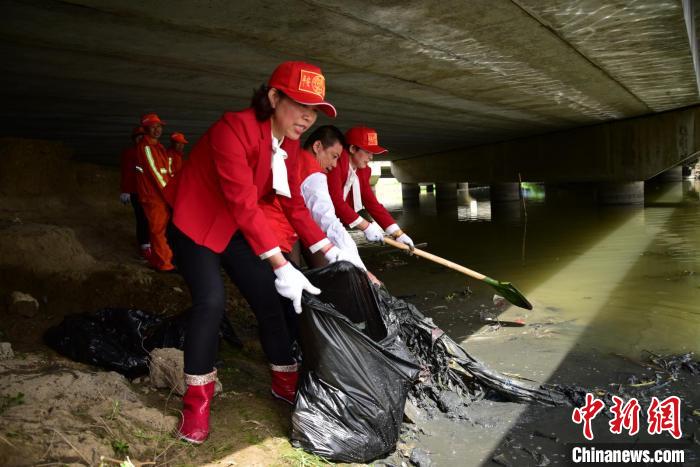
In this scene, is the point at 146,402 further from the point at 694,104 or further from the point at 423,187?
the point at 423,187

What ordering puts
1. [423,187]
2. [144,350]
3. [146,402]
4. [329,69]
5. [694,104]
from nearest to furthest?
[146,402]
[144,350]
[329,69]
[694,104]
[423,187]

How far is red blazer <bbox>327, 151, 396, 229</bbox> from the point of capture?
13.6 ft

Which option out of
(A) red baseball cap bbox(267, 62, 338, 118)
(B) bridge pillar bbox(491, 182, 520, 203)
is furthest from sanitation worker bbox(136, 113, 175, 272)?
(B) bridge pillar bbox(491, 182, 520, 203)

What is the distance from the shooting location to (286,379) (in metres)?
2.70

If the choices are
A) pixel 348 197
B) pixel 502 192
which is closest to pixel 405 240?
pixel 348 197

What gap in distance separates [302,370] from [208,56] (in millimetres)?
2777

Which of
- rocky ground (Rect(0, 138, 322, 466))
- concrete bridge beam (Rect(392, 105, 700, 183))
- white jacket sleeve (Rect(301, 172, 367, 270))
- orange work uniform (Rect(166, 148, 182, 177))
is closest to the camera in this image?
rocky ground (Rect(0, 138, 322, 466))

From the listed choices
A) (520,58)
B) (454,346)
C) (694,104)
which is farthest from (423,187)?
(454,346)

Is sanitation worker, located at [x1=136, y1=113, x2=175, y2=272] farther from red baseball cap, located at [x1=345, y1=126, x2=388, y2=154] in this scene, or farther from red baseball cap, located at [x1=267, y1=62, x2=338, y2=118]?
red baseball cap, located at [x1=267, y1=62, x2=338, y2=118]

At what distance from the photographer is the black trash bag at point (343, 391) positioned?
A: 2.30 meters

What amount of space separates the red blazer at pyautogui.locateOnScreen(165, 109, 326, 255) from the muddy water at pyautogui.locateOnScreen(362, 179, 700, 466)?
141 centimetres

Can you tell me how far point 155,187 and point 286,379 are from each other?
10.9 ft

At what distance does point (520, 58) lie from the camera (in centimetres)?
516

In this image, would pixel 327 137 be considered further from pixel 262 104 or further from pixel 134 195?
pixel 134 195
